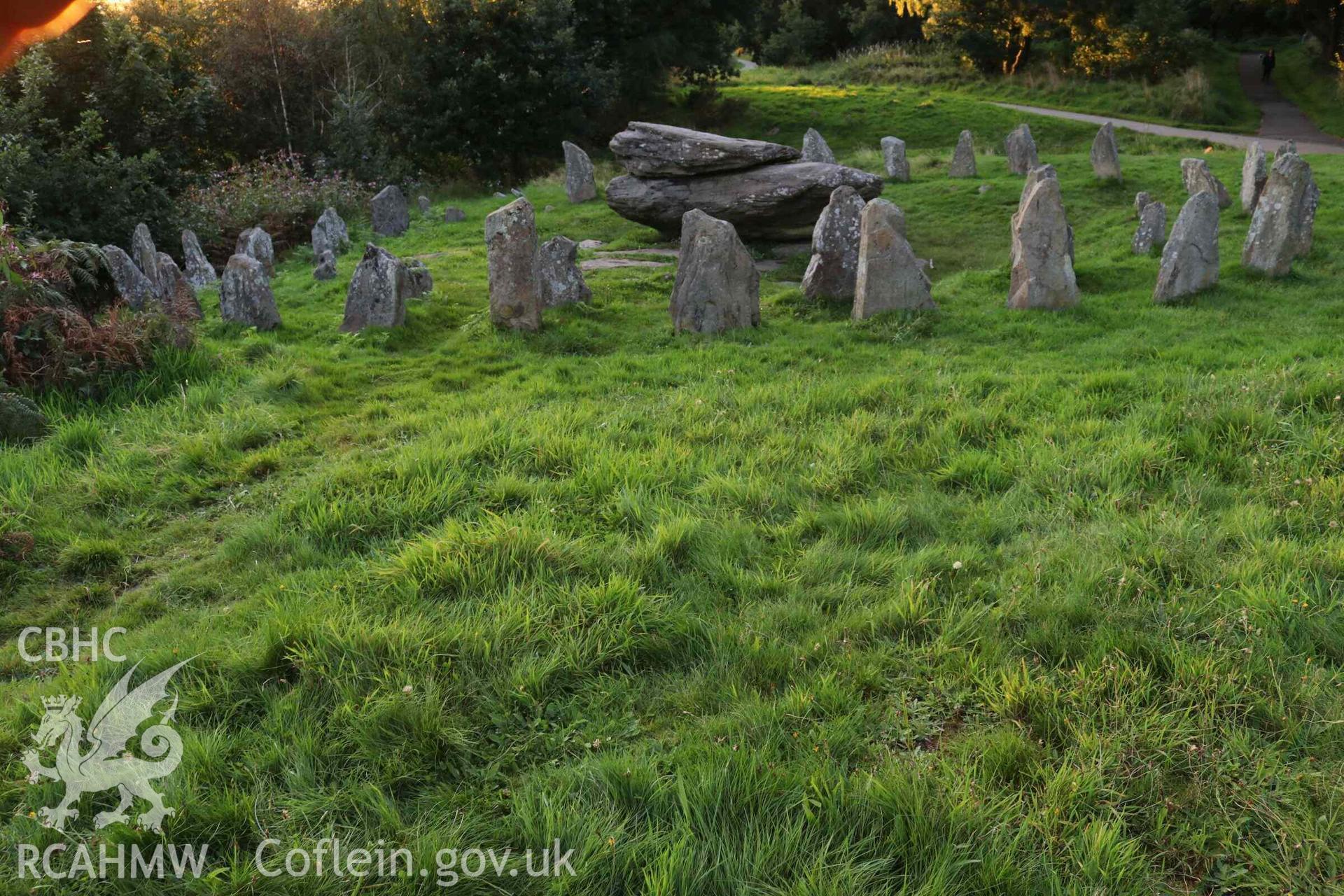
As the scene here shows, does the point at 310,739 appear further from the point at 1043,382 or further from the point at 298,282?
the point at 298,282

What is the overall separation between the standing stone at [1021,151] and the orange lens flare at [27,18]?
21324 mm

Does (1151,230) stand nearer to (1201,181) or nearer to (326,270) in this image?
(1201,181)

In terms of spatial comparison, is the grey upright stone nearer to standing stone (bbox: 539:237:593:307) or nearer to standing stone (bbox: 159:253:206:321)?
standing stone (bbox: 159:253:206:321)

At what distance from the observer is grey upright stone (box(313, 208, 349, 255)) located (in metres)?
16.5

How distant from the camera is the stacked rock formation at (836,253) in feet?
37.6

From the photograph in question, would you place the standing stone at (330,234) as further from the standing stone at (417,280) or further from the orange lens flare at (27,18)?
the orange lens flare at (27,18)

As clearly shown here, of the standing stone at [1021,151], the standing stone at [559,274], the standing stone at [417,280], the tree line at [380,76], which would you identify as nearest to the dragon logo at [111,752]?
the standing stone at [559,274]

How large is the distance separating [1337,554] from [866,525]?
2351 millimetres

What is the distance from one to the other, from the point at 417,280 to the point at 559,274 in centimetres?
220

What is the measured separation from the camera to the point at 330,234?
17.0m

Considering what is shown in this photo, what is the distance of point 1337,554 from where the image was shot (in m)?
4.27

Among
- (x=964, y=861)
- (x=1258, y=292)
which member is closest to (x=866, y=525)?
(x=964, y=861)

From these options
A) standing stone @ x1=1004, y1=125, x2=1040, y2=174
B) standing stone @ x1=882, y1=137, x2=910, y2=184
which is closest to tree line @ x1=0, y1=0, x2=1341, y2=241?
standing stone @ x1=882, y1=137, x2=910, y2=184

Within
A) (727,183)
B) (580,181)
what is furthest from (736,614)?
(580,181)
